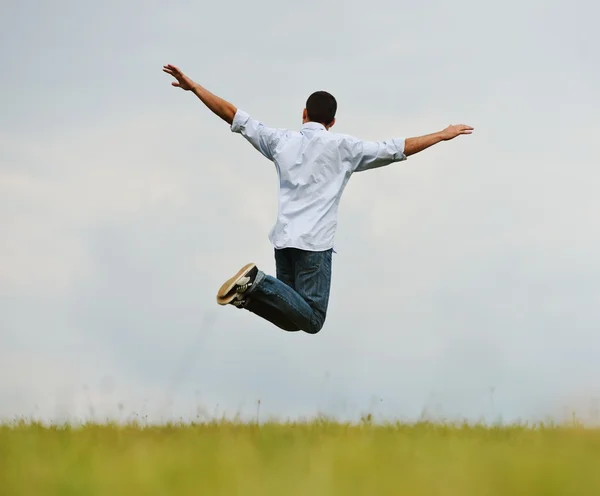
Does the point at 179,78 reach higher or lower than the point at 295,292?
higher

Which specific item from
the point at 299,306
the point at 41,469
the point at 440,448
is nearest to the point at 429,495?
the point at 440,448

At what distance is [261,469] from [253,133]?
390cm

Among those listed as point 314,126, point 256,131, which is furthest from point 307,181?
point 256,131

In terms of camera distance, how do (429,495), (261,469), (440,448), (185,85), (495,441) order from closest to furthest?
(429,495), (261,469), (440,448), (495,441), (185,85)

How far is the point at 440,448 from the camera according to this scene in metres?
6.15

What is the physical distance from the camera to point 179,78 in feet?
26.3

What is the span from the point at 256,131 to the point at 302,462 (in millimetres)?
3797

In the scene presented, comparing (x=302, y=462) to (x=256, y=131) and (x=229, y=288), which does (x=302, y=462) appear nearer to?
(x=229, y=288)

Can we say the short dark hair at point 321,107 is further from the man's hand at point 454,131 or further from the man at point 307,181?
the man's hand at point 454,131

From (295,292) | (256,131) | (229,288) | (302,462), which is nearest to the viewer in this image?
(302,462)

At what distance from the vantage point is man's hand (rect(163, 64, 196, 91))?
801 centimetres

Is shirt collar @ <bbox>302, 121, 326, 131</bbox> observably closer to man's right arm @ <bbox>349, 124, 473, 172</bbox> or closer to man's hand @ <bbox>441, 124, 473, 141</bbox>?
man's right arm @ <bbox>349, 124, 473, 172</bbox>

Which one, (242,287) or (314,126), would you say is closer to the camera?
(242,287)

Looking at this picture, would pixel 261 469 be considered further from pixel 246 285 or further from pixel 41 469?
pixel 246 285
